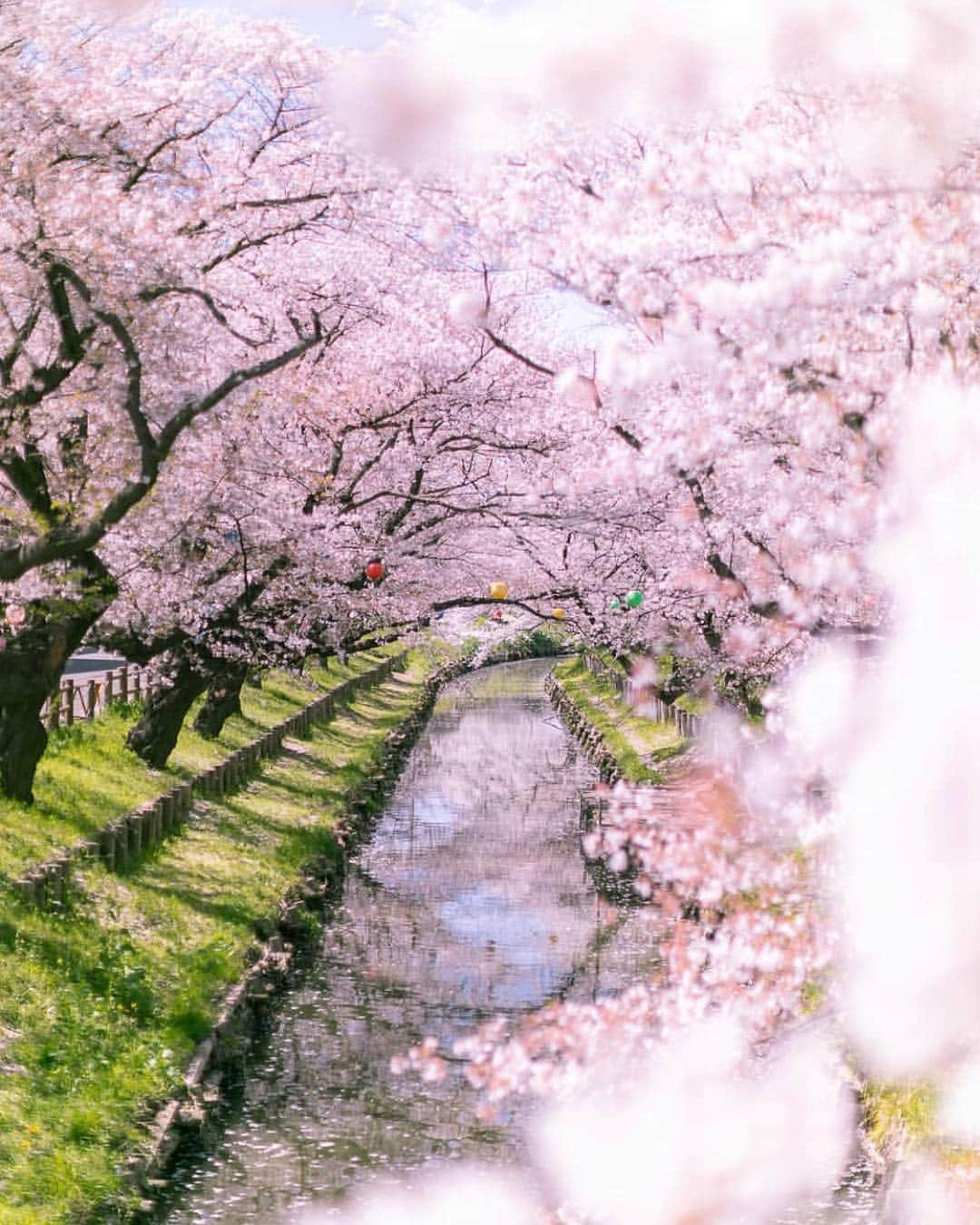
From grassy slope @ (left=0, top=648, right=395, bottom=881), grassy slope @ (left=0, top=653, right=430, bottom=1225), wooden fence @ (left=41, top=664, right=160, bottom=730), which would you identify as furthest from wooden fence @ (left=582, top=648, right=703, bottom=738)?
wooden fence @ (left=41, top=664, right=160, bottom=730)

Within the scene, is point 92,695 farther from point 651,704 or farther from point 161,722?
point 651,704

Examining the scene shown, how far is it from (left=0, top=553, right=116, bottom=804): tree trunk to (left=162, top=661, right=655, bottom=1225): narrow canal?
14.1ft

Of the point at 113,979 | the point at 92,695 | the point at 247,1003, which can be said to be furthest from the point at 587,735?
the point at 113,979

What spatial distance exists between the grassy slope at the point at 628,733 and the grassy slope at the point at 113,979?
10119 millimetres

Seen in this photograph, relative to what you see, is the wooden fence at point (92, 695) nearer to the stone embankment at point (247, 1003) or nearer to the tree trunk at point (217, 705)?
the tree trunk at point (217, 705)

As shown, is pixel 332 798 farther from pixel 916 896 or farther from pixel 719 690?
pixel 916 896

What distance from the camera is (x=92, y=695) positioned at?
27.2m

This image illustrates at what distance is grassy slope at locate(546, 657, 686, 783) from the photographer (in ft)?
113

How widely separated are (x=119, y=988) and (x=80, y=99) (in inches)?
326

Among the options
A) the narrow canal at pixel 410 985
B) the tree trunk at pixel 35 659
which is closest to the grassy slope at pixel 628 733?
the narrow canal at pixel 410 985

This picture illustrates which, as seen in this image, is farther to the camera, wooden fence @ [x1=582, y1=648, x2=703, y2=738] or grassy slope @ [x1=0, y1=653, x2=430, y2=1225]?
wooden fence @ [x1=582, y1=648, x2=703, y2=738]

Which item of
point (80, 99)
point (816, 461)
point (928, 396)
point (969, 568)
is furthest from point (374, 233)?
point (969, 568)

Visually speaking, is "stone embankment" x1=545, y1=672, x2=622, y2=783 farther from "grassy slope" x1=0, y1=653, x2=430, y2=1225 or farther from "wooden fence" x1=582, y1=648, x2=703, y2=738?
"grassy slope" x1=0, y1=653, x2=430, y2=1225

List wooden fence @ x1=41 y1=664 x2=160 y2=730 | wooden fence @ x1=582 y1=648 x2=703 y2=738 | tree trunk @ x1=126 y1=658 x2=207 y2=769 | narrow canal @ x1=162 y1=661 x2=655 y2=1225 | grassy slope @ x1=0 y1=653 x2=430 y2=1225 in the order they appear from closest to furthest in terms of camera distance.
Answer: grassy slope @ x1=0 y1=653 x2=430 y2=1225, narrow canal @ x1=162 y1=661 x2=655 y2=1225, wooden fence @ x1=41 y1=664 x2=160 y2=730, tree trunk @ x1=126 y1=658 x2=207 y2=769, wooden fence @ x1=582 y1=648 x2=703 y2=738
